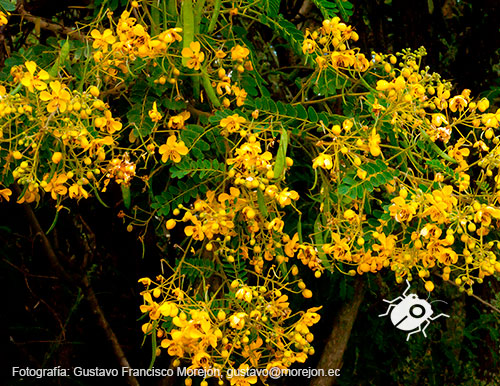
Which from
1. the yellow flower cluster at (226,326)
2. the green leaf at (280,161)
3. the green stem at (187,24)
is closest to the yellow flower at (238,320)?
the yellow flower cluster at (226,326)

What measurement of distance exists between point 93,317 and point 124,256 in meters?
0.22

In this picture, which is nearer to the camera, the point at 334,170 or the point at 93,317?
the point at 334,170

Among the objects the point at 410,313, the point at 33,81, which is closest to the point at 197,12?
the point at 33,81

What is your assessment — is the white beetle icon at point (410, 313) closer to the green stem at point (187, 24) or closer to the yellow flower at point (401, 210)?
the yellow flower at point (401, 210)

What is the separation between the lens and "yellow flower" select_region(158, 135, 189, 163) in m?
1.06

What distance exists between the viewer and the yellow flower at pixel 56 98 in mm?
917

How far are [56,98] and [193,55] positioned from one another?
8.9 inches

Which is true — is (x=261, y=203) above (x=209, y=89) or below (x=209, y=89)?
below

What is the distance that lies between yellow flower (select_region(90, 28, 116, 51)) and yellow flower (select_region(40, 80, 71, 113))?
0.43 ft

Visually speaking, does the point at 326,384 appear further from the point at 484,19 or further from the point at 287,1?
the point at 484,19

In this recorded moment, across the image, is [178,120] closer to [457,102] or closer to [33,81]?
[33,81]

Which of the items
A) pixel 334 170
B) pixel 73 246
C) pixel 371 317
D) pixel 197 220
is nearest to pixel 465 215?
pixel 334 170

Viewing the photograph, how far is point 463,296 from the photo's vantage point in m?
1.96

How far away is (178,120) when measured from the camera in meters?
1.12
